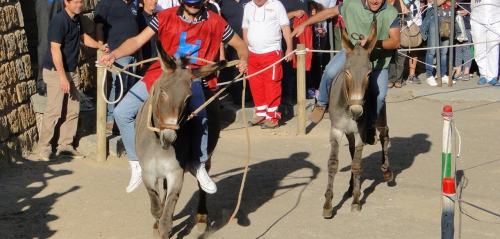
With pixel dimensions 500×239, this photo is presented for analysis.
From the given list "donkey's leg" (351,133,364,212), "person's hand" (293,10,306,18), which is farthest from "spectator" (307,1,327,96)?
"donkey's leg" (351,133,364,212)

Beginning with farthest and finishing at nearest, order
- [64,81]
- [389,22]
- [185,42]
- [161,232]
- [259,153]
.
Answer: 1. [259,153]
2. [64,81]
3. [389,22]
4. [185,42]
5. [161,232]

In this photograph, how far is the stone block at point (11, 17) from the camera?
34.8 feet

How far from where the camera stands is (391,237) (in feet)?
25.6

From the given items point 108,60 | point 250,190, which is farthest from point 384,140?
point 108,60

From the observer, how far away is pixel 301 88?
39.8 ft

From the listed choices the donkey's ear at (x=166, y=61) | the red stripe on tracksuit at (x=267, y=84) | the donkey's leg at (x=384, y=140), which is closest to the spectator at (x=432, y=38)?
the red stripe on tracksuit at (x=267, y=84)

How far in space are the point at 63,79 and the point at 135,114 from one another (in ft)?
10.6

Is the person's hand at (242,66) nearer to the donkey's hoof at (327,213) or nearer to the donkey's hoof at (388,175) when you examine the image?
the donkey's hoof at (327,213)

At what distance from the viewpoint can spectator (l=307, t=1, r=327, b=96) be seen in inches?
569

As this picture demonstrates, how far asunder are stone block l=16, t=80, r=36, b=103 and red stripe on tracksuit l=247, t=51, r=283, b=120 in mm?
3610

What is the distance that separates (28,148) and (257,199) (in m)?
3.64

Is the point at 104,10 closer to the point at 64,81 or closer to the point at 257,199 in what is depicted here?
the point at 64,81

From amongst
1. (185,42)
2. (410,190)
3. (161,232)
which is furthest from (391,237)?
(185,42)

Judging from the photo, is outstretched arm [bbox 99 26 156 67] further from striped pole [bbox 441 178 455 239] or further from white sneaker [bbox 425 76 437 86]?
white sneaker [bbox 425 76 437 86]
